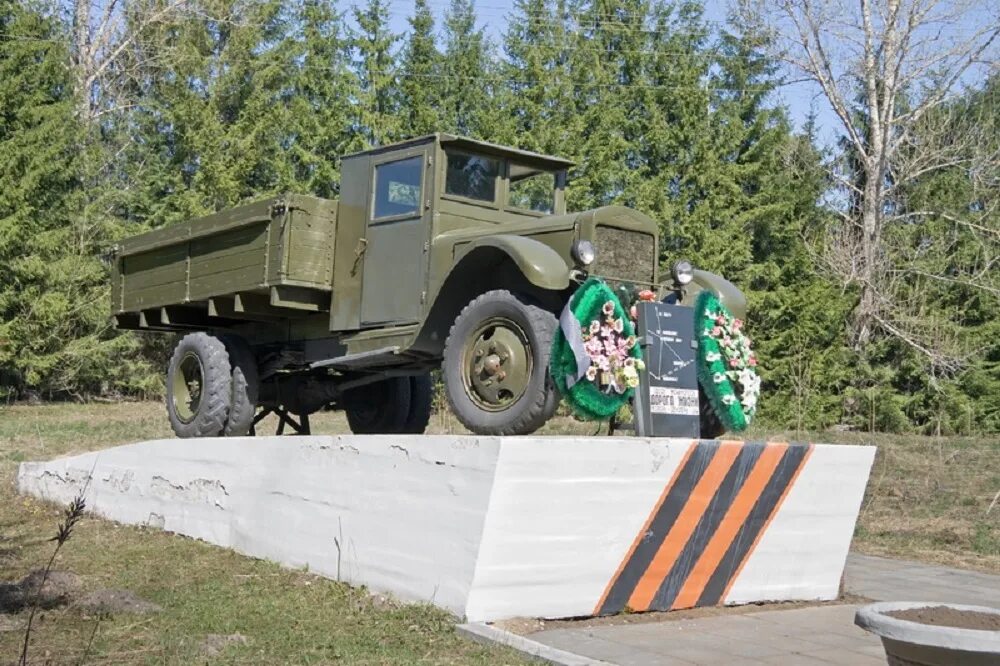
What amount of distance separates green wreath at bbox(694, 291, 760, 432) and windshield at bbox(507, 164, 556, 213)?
6.12ft

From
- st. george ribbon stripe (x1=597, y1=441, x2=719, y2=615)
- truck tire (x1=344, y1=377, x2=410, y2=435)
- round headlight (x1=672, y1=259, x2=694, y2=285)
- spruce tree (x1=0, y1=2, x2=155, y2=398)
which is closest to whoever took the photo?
st. george ribbon stripe (x1=597, y1=441, x2=719, y2=615)

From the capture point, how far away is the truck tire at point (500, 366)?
671 cm

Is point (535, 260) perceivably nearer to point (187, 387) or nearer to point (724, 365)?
point (724, 365)

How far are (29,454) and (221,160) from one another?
558 inches

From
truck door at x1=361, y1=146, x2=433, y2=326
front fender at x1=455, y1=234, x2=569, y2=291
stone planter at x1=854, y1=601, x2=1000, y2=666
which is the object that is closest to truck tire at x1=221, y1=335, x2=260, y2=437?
truck door at x1=361, y1=146, x2=433, y2=326

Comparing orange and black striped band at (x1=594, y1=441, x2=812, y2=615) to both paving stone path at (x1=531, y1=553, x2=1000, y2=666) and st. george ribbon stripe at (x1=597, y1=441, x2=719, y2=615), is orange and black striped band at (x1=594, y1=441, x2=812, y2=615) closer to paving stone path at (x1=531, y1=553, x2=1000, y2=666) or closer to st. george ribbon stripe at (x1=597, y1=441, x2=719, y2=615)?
st. george ribbon stripe at (x1=597, y1=441, x2=719, y2=615)

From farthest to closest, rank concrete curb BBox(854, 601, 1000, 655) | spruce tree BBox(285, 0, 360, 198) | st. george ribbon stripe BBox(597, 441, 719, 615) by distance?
spruce tree BBox(285, 0, 360, 198) < st. george ribbon stripe BBox(597, 441, 719, 615) < concrete curb BBox(854, 601, 1000, 655)

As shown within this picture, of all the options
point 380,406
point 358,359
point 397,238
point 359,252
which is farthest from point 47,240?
point 397,238

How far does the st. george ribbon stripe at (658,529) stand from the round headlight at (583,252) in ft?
4.14

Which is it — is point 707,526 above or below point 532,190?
below

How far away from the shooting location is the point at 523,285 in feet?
24.5

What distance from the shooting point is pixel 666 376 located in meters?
6.92

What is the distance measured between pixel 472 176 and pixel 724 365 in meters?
2.23

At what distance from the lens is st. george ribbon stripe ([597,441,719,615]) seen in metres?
Result: 6.25
